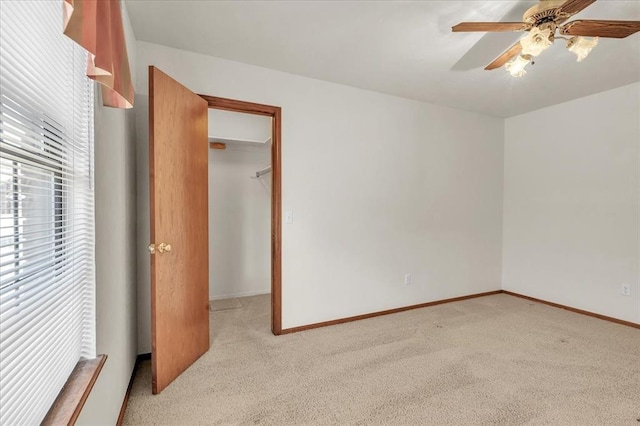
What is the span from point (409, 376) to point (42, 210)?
2.18m

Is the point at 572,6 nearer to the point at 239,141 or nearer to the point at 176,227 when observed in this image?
the point at 176,227

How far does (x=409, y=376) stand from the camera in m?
2.05

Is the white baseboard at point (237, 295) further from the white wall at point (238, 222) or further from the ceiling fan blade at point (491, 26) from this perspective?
the ceiling fan blade at point (491, 26)

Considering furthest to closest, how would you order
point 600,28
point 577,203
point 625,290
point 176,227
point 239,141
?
point 239,141 < point 577,203 < point 625,290 < point 176,227 < point 600,28

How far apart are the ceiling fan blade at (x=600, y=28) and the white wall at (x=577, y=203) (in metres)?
1.94

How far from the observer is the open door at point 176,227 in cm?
185

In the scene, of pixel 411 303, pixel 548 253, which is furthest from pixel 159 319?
pixel 548 253

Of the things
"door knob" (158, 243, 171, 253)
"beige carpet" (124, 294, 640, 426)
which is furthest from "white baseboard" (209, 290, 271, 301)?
"door knob" (158, 243, 171, 253)

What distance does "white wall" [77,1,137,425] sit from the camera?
1316 mm

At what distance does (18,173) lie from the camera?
0.86m

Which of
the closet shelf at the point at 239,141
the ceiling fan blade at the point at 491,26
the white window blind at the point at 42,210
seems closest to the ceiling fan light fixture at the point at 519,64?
the ceiling fan blade at the point at 491,26

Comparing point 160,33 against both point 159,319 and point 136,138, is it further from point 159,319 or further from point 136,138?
point 159,319

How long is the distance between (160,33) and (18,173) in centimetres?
173

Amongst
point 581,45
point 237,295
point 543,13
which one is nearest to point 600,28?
point 581,45
